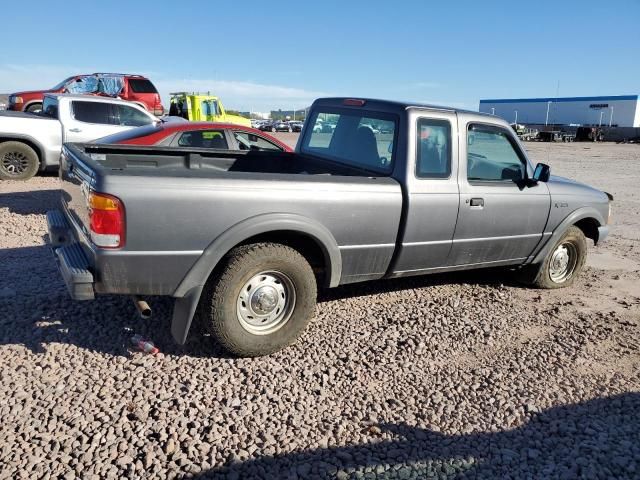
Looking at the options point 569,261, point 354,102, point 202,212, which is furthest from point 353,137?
point 569,261

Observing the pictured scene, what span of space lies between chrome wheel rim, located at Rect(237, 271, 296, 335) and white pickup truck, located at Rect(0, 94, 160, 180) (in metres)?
8.06

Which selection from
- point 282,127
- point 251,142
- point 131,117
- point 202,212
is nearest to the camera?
point 202,212

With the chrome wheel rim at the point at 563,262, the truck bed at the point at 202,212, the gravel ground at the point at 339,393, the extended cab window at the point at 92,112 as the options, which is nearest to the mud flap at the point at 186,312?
the truck bed at the point at 202,212

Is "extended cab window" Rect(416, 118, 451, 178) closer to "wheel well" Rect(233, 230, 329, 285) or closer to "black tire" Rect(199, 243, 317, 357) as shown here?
"wheel well" Rect(233, 230, 329, 285)

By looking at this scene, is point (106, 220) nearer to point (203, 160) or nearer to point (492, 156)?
point (203, 160)

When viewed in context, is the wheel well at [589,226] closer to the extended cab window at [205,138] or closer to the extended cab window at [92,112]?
the extended cab window at [205,138]

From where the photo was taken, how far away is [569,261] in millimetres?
6121

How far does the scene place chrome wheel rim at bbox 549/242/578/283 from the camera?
5.93m

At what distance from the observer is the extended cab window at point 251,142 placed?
28.1 feet

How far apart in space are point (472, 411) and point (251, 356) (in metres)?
1.57

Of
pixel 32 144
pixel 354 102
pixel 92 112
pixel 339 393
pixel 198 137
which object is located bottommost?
pixel 339 393

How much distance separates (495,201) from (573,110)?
255ft

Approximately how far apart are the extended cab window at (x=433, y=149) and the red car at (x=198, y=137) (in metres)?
3.64

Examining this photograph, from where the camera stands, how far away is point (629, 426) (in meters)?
3.38
